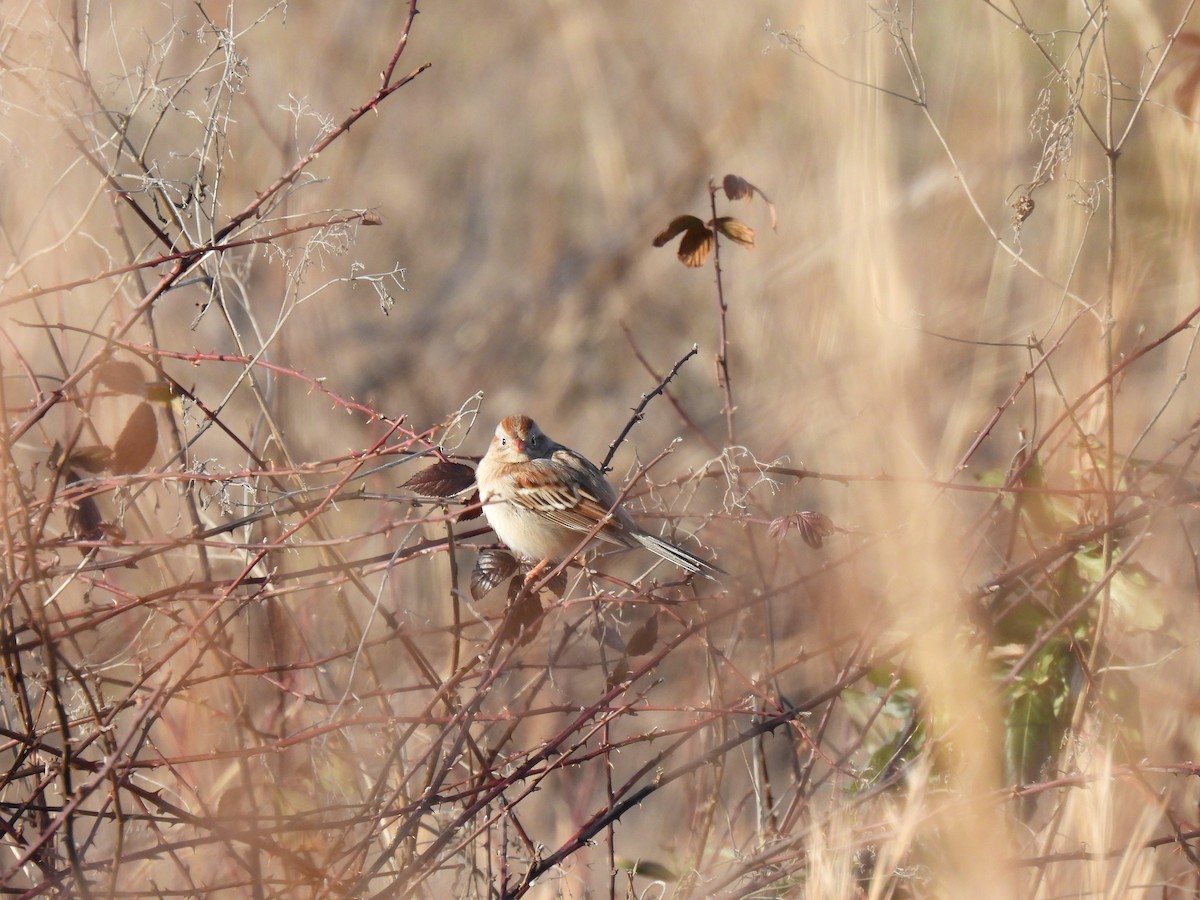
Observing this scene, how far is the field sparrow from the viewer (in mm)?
3283

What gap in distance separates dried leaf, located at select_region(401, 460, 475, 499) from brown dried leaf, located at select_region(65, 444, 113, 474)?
488mm

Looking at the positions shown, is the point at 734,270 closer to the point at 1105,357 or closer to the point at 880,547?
the point at 1105,357

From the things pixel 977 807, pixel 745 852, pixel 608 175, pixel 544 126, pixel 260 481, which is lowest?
pixel 977 807

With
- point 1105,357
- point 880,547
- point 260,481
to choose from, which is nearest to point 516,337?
point 260,481

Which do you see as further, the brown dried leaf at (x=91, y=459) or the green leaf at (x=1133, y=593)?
the green leaf at (x=1133, y=593)

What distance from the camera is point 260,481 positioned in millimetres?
2309

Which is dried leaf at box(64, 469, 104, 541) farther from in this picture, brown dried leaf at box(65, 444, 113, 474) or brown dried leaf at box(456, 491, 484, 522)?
brown dried leaf at box(456, 491, 484, 522)

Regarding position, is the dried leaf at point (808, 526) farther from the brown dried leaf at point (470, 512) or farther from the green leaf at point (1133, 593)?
the green leaf at point (1133, 593)

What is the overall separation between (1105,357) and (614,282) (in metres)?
4.05

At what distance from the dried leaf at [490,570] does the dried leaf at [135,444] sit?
59cm

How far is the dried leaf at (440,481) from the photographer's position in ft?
6.77

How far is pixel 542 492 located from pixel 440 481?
1362 mm

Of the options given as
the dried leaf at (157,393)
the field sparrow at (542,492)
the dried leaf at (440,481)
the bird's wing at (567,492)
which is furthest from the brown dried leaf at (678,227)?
the bird's wing at (567,492)

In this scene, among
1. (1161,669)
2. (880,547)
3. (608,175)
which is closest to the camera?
(880,547)
